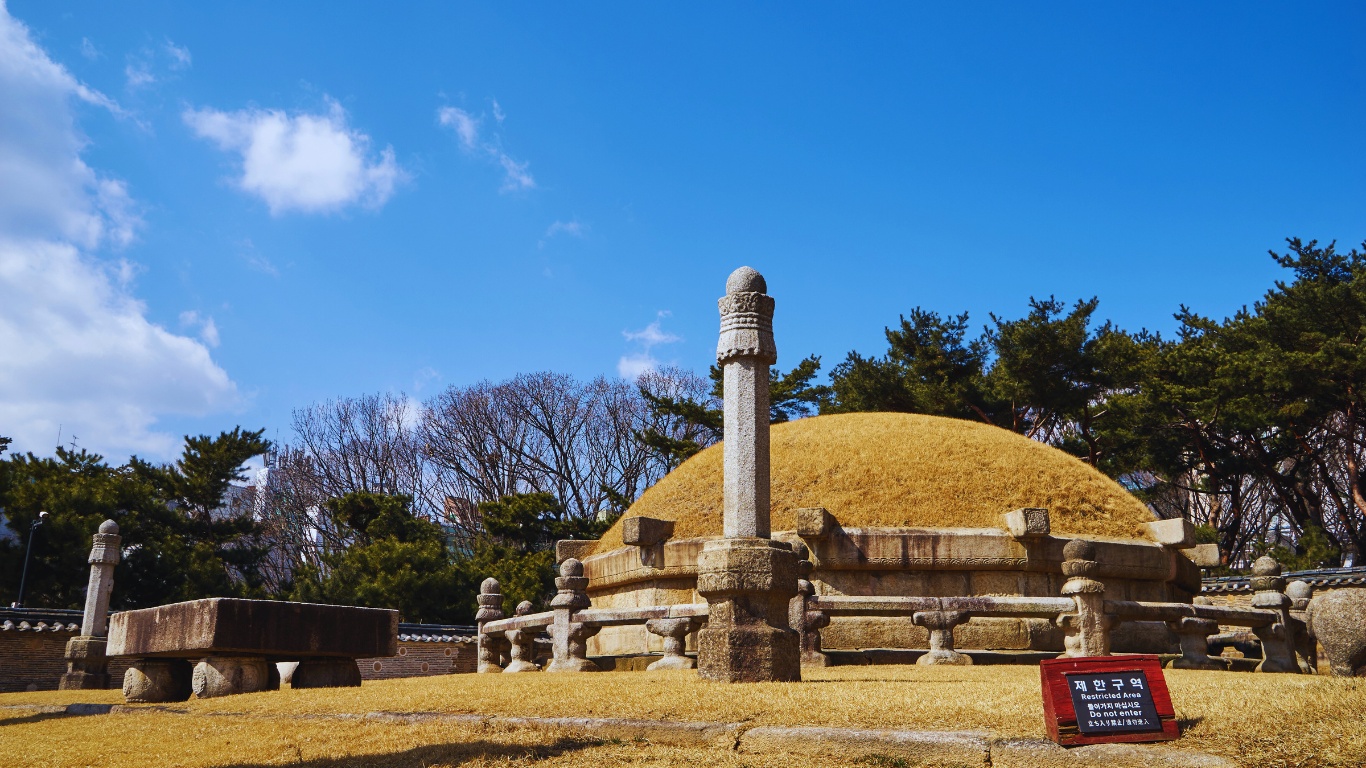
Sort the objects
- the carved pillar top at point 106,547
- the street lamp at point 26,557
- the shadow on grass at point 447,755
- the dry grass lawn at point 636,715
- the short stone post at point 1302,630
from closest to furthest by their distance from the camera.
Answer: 1. the dry grass lawn at point 636,715
2. the shadow on grass at point 447,755
3. the short stone post at point 1302,630
4. the carved pillar top at point 106,547
5. the street lamp at point 26,557

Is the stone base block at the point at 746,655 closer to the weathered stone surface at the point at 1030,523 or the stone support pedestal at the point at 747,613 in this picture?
Answer: the stone support pedestal at the point at 747,613

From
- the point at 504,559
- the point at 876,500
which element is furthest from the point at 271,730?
the point at 504,559

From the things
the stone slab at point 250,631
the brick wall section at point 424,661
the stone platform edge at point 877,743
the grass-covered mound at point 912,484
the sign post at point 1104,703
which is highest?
the grass-covered mound at point 912,484

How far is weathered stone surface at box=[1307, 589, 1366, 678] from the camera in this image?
26.2 ft

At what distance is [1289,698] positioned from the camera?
5.40 m

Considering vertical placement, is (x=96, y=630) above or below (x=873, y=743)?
above

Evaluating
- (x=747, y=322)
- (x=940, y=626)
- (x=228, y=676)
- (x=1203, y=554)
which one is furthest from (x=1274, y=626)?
(x=228, y=676)

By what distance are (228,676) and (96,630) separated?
406 inches

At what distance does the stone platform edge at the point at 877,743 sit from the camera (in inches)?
173

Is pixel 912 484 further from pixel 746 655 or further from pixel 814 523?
pixel 746 655

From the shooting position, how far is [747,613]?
767 cm

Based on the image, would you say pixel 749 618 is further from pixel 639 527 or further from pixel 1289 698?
pixel 639 527

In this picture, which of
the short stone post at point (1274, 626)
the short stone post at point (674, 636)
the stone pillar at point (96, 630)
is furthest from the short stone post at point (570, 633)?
the stone pillar at point (96, 630)

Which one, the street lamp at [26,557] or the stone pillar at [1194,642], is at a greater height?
the street lamp at [26,557]
